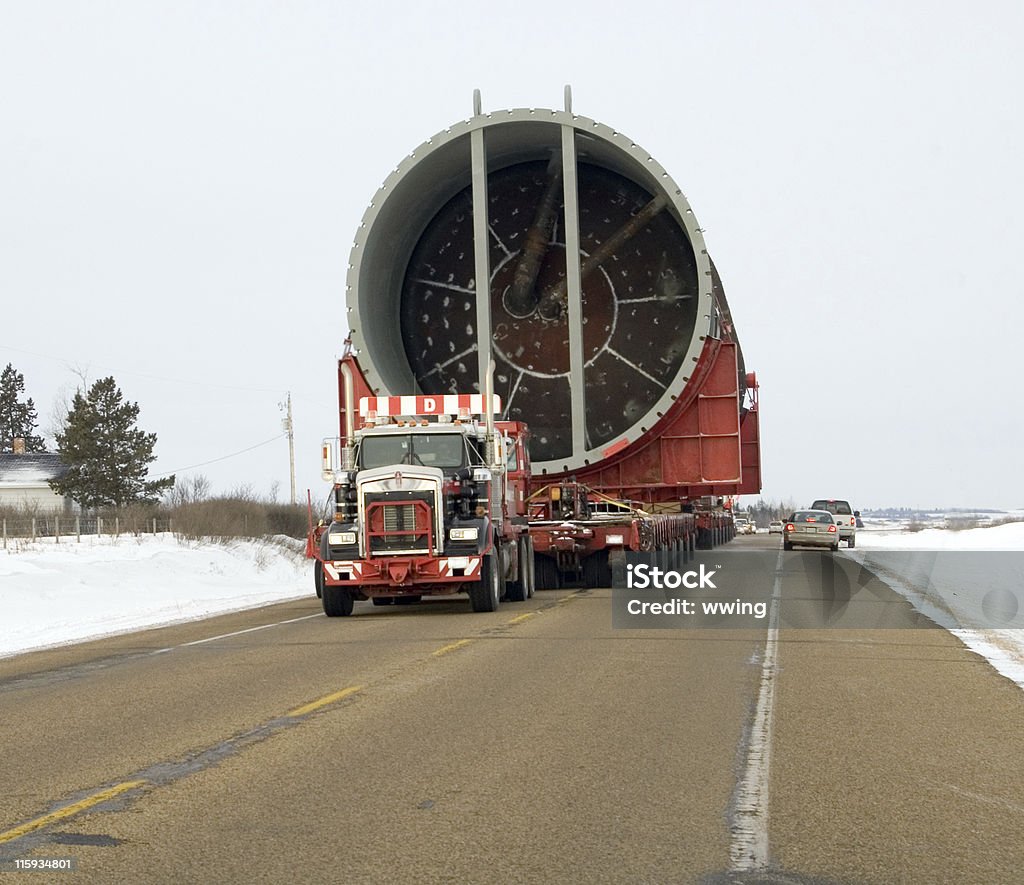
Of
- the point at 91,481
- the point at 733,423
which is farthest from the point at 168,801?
the point at 91,481

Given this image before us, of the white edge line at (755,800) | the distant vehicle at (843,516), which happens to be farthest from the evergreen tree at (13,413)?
the white edge line at (755,800)

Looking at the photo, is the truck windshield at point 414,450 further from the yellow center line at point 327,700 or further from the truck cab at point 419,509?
the yellow center line at point 327,700

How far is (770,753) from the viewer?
25.6ft

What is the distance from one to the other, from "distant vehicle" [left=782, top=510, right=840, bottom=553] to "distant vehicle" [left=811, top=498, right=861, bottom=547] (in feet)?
19.7

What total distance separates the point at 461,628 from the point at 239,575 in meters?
17.3

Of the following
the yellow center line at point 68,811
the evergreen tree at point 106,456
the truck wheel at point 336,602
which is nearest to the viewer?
the yellow center line at point 68,811

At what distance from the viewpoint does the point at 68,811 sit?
6.41 meters

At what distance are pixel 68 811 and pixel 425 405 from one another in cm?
1422

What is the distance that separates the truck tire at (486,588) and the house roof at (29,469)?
175 ft

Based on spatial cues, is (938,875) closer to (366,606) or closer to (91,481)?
(366,606)

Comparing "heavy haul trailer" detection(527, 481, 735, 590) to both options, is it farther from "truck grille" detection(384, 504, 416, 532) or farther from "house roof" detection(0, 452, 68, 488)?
"house roof" detection(0, 452, 68, 488)

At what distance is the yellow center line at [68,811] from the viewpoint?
5.98m

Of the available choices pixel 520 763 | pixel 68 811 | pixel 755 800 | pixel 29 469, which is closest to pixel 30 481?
pixel 29 469

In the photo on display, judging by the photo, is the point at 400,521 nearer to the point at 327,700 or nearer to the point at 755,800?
the point at 327,700
